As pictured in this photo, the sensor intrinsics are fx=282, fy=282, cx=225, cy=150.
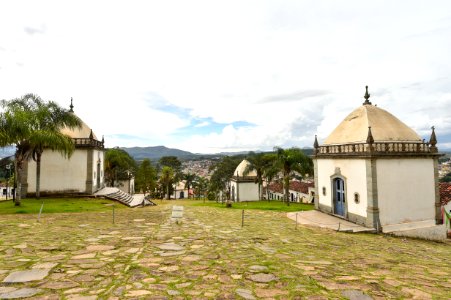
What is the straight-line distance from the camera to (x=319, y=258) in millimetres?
6816

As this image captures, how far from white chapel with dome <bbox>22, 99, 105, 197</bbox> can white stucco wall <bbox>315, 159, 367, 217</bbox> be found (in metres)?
17.7

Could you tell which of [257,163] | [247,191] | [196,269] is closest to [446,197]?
[257,163]

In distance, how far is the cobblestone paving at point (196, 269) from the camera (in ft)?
14.3

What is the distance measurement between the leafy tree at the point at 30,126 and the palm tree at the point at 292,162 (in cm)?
1683

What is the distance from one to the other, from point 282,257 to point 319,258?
3.20 ft

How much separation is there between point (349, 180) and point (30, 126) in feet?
61.1

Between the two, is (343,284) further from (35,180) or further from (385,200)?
(35,180)

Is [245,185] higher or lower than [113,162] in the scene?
lower

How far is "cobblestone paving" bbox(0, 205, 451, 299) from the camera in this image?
4344 millimetres

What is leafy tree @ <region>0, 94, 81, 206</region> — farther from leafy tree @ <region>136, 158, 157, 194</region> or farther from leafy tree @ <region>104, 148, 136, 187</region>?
leafy tree @ <region>136, 158, 157, 194</region>

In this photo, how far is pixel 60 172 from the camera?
Result: 873 inches

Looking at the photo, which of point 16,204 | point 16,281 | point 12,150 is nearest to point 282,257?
point 16,281

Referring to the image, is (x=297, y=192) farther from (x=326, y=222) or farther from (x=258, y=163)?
(x=326, y=222)

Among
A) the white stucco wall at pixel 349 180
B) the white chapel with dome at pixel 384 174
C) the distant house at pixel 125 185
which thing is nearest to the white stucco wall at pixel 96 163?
the white stucco wall at pixel 349 180
